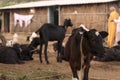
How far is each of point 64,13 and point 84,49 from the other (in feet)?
79.0

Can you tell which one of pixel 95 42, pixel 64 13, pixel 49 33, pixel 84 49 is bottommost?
pixel 64 13

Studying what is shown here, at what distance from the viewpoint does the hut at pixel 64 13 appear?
28625 millimetres

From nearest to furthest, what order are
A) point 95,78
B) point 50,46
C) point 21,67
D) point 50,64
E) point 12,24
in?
point 95,78
point 21,67
point 50,64
point 50,46
point 12,24

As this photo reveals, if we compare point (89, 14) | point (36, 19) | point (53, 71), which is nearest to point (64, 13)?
point (89, 14)

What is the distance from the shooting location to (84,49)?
26.7 ft

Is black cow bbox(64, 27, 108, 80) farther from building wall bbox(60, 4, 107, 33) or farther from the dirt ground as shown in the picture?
building wall bbox(60, 4, 107, 33)

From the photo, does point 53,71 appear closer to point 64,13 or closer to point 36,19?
point 64,13

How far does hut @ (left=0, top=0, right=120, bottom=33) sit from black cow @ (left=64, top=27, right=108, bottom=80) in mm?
19481

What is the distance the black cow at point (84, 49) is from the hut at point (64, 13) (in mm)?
19481

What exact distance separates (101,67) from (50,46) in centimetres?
799

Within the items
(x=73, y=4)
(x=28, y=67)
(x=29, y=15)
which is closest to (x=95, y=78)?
(x=28, y=67)

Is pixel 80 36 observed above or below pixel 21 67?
above

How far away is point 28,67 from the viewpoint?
43.4ft

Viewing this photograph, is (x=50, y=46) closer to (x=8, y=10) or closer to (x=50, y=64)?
(x=50, y=64)
